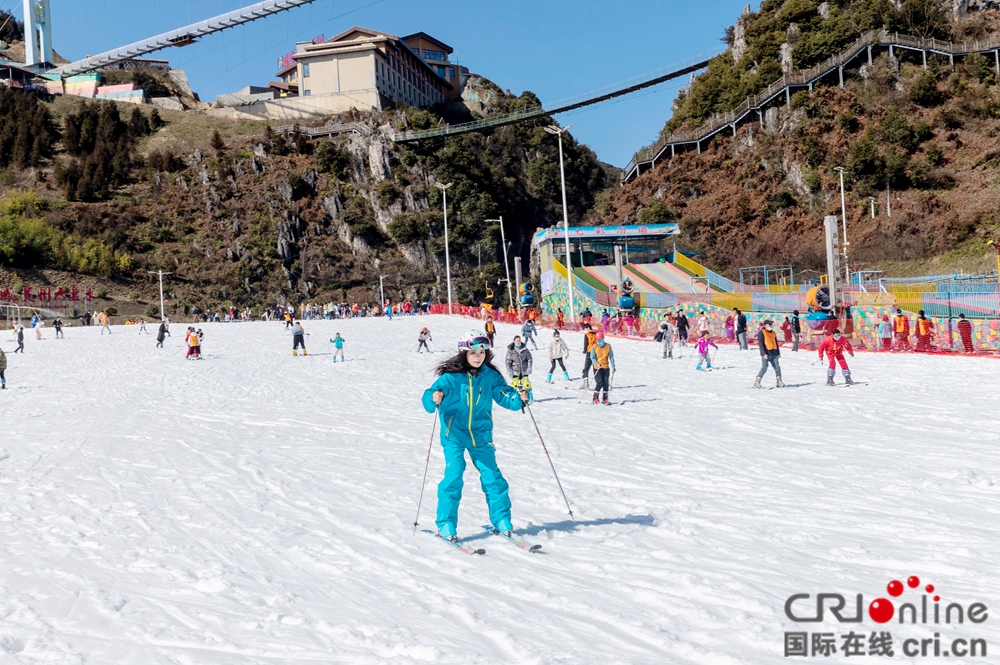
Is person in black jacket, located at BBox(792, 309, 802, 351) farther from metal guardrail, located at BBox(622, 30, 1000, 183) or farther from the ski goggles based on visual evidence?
metal guardrail, located at BBox(622, 30, 1000, 183)

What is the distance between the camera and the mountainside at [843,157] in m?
53.1

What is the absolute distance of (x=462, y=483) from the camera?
6.55m

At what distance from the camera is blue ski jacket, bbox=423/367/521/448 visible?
21.4ft

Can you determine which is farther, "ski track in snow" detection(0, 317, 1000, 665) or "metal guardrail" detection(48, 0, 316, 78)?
"metal guardrail" detection(48, 0, 316, 78)

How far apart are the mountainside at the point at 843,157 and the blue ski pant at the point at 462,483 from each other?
46.2m

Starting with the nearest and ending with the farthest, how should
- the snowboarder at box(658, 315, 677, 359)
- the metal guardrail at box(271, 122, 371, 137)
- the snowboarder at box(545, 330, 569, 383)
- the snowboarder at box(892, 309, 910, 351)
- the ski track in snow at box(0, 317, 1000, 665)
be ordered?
1. the ski track in snow at box(0, 317, 1000, 665)
2. the snowboarder at box(545, 330, 569, 383)
3. the snowboarder at box(892, 309, 910, 351)
4. the snowboarder at box(658, 315, 677, 359)
5. the metal guardrail at box(271, 122, 371, 137)

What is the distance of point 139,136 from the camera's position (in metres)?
101

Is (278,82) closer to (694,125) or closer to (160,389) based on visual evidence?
(694,125)

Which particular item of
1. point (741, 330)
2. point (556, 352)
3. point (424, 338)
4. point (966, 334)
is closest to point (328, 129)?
point (424, 338)

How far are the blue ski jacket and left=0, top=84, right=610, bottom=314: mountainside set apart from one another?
233 ft

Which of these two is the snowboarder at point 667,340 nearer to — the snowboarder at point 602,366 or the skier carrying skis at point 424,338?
the skier carrying skis at point 424,338

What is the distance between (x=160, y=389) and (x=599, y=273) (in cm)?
3172

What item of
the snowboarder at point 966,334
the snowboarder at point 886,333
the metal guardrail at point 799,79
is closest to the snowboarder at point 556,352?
the snowboarder at point 886,333

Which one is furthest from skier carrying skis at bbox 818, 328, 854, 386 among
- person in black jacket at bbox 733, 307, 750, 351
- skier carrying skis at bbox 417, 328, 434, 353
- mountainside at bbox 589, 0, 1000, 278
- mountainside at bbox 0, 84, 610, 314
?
mountainside at bbox 0, 84, 610, 314
